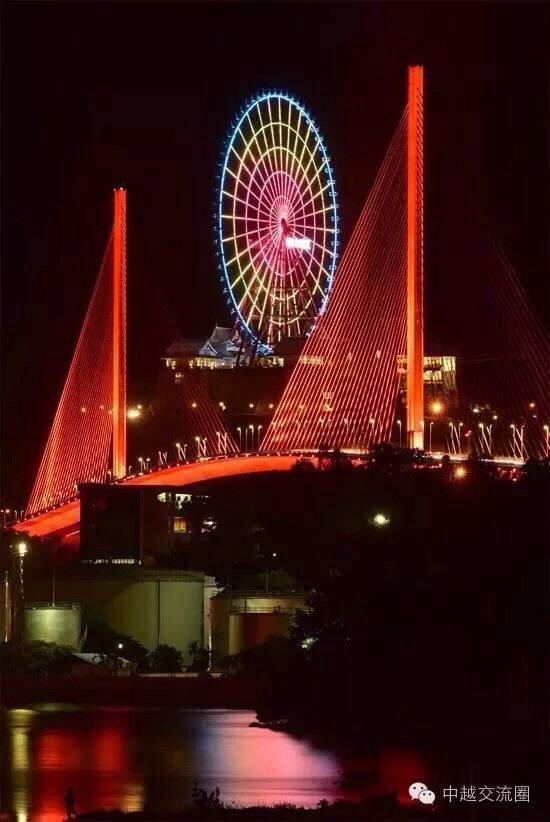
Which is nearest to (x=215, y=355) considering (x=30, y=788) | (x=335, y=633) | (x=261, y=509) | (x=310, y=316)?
(x=310, y=316)

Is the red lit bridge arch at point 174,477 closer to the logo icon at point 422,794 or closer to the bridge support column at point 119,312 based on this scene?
the bridge support column at point 119,312

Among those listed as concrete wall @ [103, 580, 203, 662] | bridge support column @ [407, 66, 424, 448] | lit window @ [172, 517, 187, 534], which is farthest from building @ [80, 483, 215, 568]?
bridge support column @ [407, 66, 424, 448]

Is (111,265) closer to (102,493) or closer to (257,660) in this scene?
(102,493)

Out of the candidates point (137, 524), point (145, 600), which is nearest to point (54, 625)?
point (145, 600)

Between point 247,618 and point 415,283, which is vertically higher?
point 415,283

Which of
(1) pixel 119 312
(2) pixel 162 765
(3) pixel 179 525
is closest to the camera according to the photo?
(2) pixel 162 765

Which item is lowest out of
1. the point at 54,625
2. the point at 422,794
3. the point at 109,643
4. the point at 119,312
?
the point at 422,794

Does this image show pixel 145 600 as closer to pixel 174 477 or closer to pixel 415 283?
pixel 415 283
